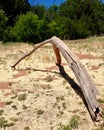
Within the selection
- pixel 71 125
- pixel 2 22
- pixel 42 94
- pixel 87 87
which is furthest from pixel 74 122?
pixel 2 22

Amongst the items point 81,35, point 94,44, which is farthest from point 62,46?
point 81,35

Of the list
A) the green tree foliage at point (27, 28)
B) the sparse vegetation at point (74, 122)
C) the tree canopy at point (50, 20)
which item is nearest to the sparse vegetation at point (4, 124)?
the sparse vegetation at point (74, 122)

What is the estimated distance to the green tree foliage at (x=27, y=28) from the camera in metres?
45.8

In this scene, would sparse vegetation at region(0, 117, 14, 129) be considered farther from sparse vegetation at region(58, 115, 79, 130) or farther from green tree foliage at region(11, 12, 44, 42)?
green tree foliage at region(11, 12, 44, 42)

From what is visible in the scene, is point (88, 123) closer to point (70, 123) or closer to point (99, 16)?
point (70, 123)

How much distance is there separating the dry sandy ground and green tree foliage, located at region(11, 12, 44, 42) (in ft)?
83.9

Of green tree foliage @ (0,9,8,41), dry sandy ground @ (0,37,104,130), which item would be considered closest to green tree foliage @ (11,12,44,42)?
green tree foliage @ (0,9,8,41)

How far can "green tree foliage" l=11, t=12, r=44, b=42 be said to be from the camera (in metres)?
45.8

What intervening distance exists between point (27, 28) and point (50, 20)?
10139mm

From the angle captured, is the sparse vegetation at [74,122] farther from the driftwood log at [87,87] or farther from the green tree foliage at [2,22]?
the green tree foliage at [2,22]

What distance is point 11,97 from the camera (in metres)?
14.0

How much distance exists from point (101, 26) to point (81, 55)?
122ft

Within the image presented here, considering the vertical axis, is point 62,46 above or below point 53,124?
above

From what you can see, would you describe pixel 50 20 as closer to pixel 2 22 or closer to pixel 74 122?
pixel 2 22
